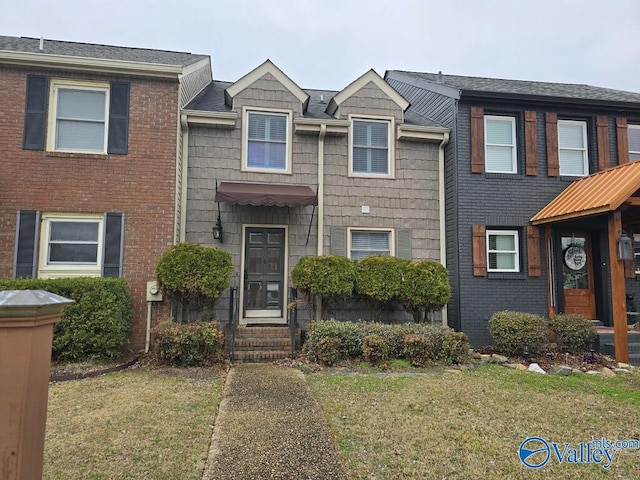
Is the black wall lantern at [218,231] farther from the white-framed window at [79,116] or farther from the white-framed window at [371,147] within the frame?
the white-framed window at [371,147]

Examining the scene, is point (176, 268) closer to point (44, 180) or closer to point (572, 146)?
point (44, 180)

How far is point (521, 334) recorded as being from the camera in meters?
7.47

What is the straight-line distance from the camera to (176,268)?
6.98 meters

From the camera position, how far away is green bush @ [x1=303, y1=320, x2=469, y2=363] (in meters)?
6.87

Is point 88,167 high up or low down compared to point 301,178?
down

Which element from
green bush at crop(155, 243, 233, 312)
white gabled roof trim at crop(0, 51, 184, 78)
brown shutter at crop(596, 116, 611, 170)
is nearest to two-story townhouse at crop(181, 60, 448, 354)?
white gabled roof trim at crop(0, 51, 184, 78)

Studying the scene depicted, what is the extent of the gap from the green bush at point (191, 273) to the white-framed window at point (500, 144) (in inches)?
257

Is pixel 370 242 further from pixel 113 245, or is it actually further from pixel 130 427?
pixel 130 427

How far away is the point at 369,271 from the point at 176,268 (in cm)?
367

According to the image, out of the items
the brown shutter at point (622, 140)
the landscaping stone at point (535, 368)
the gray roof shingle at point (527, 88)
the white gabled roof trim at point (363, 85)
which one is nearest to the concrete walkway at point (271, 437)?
the landscaping stone at point (535, 368)

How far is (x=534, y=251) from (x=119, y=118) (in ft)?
30.7

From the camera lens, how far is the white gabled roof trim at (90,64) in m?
7.36

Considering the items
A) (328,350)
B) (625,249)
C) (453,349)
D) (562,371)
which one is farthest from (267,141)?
(625,249)

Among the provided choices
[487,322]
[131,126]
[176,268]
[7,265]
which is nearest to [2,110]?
[131,126]
